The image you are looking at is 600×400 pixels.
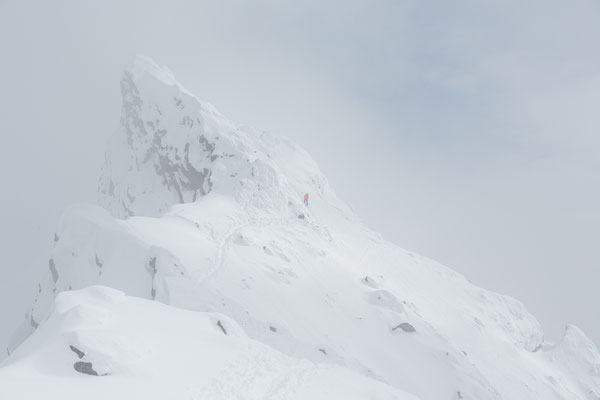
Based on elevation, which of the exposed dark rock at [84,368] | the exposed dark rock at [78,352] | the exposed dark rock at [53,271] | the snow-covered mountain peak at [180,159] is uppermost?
the snow-covered mountain peak at [180,159]

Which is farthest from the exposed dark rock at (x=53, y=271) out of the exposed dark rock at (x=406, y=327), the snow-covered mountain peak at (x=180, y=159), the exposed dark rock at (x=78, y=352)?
the exposed dark rock at (x=78, y=352)

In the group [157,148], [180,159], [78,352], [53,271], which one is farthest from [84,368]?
[157,148]

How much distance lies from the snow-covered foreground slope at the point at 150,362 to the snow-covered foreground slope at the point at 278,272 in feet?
35.7

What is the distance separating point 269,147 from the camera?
368ft

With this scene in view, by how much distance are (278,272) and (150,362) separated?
98.8 feet

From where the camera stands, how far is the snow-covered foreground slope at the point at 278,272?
1740 inches

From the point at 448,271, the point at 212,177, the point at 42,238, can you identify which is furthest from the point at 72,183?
the point at 448,271

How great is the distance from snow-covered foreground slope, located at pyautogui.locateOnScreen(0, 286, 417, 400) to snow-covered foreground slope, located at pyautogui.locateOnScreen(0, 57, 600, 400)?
10888 millimetres

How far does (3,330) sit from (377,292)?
89928 mm

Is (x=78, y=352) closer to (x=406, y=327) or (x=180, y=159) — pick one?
(x=406, y=327)

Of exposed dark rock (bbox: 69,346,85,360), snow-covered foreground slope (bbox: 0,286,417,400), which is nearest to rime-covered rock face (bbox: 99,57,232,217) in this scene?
snow-covered foreground slope (bbox: 0,286,417,400)

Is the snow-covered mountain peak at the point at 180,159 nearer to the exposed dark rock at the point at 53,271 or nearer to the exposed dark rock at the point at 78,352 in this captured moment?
the exposed dark rock at the point at 53,271

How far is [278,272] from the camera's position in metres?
51.8

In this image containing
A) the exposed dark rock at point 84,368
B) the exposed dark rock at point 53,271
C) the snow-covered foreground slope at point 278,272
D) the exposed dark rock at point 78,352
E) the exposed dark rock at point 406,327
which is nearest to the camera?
the exposed dark rock at point 84,368
